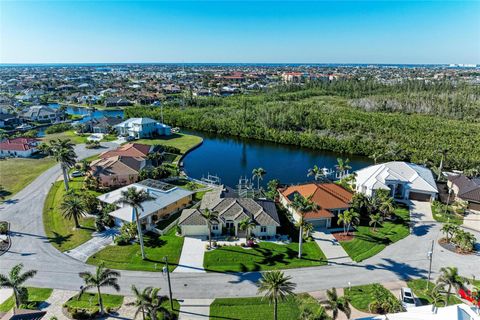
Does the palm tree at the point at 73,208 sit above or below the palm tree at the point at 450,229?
above

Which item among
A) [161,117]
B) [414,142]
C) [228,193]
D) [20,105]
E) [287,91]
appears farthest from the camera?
[287,91]

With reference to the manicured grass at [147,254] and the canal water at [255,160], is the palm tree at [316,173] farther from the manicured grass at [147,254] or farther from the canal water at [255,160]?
the manicured grass at [147,254]

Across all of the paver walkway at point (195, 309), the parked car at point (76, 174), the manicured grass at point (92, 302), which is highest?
the parked car at point (76, 174)

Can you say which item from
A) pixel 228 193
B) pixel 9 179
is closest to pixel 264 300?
pixel 228 193


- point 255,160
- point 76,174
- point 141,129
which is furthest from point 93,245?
point 141,129

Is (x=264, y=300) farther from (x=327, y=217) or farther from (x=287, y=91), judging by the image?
(x=287, y=91)

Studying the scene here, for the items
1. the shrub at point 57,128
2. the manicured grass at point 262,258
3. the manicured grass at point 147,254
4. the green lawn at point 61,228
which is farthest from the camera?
the shrub at point 57,128

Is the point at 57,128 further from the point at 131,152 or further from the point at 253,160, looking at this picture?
the point at 253,160

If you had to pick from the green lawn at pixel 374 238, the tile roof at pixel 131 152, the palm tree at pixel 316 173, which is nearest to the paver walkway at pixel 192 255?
the green lawn at pixel 374 238
